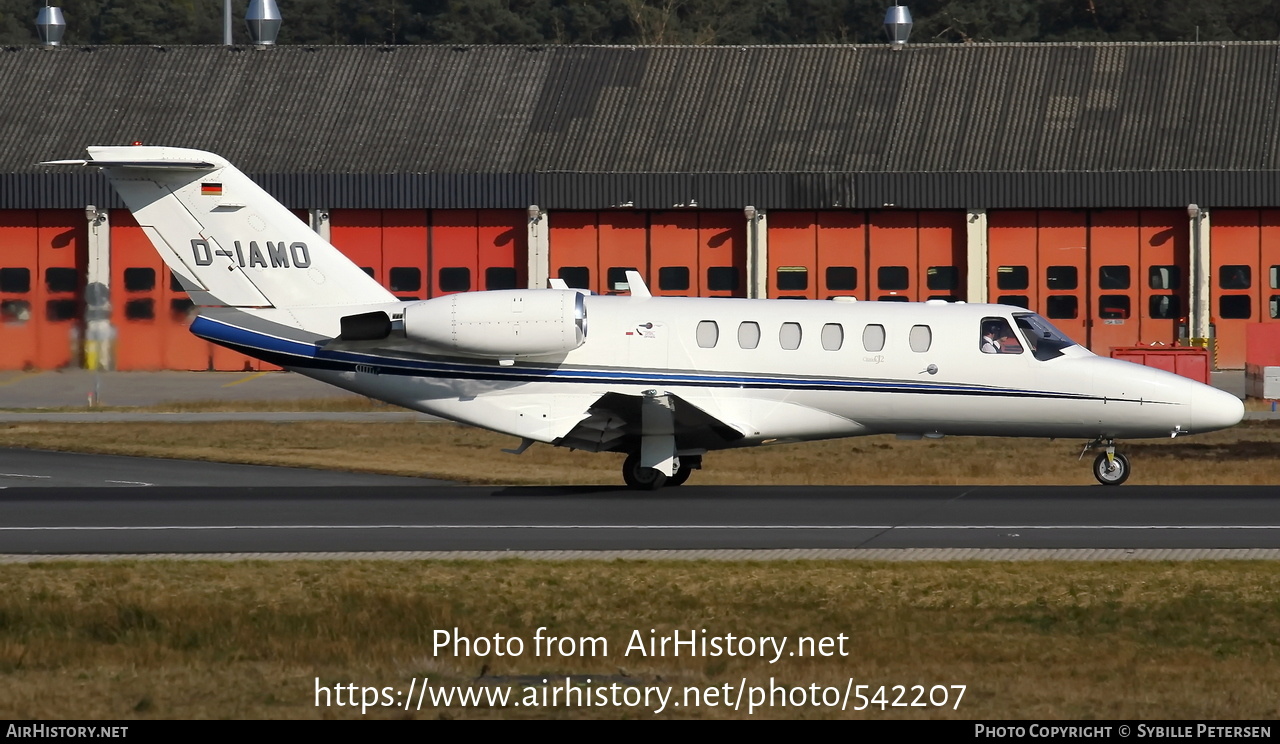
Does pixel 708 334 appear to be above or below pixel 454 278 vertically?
below

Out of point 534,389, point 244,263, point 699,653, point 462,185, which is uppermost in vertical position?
point 462,185

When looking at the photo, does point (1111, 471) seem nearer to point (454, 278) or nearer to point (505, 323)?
point (505, 323)

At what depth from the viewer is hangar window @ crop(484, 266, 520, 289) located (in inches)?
1879

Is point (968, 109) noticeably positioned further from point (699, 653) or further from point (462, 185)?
point (699, 653)

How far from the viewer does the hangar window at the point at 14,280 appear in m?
47.8

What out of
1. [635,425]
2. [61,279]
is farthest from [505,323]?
[61,279]

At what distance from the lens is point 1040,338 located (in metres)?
23.5


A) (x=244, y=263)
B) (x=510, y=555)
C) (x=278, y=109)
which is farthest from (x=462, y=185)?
(x=510, y=555)

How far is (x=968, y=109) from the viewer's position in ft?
157

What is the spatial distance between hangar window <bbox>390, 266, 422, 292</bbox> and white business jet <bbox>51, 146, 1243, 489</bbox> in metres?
24.2

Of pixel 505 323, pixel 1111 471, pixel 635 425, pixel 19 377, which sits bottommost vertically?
pixel 1111 471

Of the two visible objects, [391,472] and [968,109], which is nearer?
[391,472]

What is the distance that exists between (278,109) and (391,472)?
80.5 ft

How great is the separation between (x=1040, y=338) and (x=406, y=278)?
88.5ft
